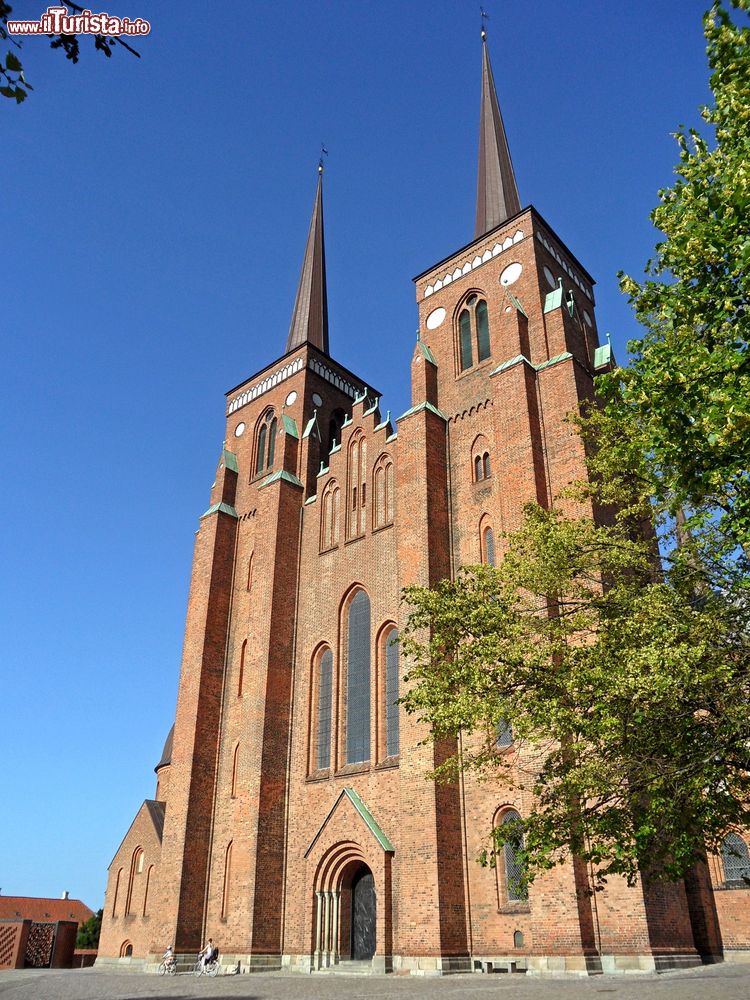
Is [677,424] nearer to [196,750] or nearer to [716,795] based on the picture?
[716,795]

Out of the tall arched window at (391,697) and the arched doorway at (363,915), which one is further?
the tall arched window at (391,697)

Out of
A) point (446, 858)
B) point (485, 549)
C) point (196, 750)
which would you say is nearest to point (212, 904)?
point (196, 750)

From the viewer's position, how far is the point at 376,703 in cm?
2289

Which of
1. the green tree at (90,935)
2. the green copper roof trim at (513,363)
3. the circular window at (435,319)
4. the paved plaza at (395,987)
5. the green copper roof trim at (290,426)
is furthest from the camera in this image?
the green tree at (90,935)

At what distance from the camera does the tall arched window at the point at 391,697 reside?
2217cm

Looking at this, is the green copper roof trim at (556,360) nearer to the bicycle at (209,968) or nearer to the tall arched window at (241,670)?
the tall arched window at (241,670)

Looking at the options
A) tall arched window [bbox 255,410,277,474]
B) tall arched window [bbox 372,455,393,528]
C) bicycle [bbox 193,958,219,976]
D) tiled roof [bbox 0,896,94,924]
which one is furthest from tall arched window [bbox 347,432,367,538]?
tiled roof [bbox 0,896,94,924]

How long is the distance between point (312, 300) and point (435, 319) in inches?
461

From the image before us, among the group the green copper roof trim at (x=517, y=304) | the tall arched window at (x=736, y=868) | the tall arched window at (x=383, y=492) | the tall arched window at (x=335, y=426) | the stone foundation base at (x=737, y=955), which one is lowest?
the stone foundation base at (x=737, y=955)

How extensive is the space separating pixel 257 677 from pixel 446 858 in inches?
372

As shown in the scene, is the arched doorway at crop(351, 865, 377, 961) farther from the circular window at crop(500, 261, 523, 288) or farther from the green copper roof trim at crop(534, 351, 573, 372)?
the circular window at crop(500, 261, 523, 288)

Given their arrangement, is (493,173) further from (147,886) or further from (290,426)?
(147,886)

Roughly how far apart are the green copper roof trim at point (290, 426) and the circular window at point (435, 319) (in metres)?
6.79

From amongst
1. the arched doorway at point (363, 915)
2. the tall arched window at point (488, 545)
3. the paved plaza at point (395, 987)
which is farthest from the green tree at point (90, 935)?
the tall arched window at point (488, 545)
